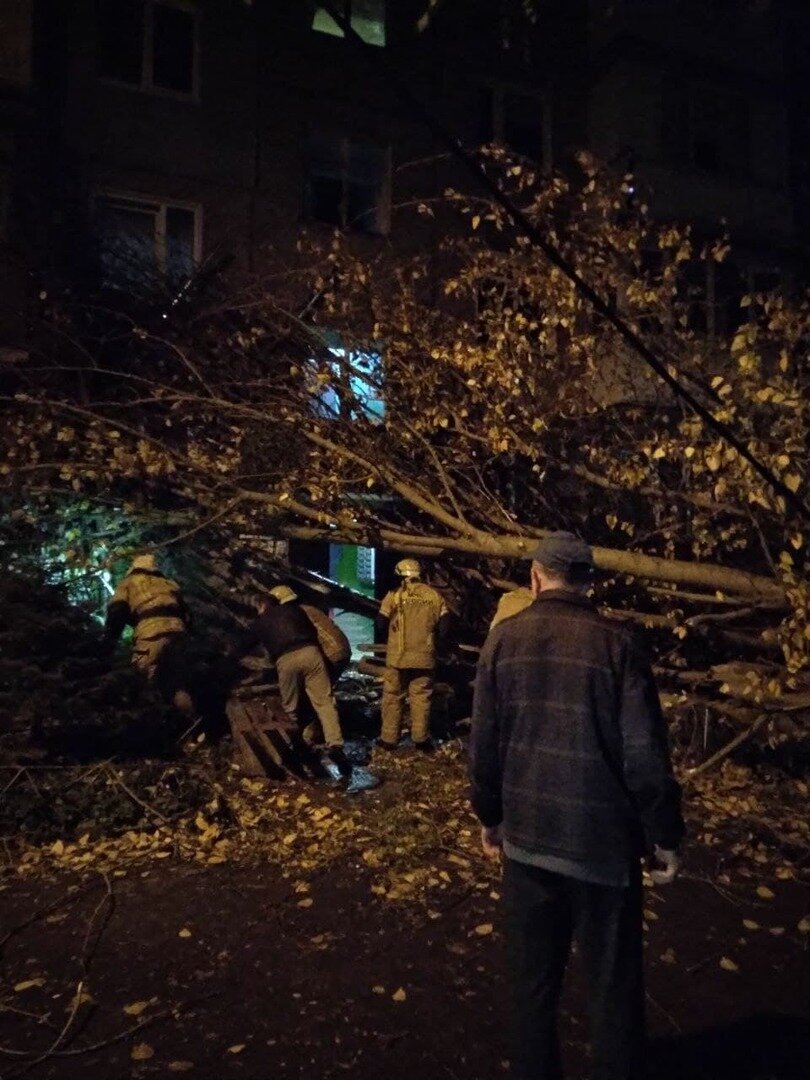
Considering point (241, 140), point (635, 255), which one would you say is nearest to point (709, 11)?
point (241, 140)

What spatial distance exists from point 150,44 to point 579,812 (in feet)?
49.3

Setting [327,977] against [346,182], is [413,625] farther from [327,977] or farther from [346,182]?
[346,182]

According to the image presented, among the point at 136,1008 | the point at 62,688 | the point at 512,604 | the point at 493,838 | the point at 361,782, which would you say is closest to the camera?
the point at 493,838

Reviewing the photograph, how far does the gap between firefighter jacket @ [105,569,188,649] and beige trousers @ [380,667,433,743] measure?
202 cm

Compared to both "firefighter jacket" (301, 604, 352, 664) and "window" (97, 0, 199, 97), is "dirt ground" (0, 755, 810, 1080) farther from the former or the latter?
"window" (97, 0, 199, 97)

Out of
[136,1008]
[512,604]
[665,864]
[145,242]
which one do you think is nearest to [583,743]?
[665,864]

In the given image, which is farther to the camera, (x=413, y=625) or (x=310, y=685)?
(x=413, y=625)

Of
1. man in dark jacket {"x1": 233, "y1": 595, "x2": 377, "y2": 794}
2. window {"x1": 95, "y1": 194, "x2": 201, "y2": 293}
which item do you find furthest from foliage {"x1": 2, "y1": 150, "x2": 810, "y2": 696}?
window {"x1": 95, "y1": 194, "x2": 201, "y2": 293}

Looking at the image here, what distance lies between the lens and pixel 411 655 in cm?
841

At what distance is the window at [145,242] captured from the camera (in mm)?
11781

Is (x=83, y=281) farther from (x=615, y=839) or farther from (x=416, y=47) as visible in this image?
(x=615, y=839)

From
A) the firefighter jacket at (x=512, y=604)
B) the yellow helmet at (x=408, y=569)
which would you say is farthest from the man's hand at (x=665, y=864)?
the yellow helmet at (x=408, y=569)

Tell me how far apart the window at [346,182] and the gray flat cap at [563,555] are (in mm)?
13549

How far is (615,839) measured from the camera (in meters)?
2.69
